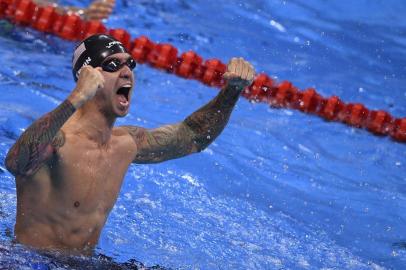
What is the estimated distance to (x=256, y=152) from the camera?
18.2 feet

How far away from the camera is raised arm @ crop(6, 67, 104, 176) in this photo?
2.61 m

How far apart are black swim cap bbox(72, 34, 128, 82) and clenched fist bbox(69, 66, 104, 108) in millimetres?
392

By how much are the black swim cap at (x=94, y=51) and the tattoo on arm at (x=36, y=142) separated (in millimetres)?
447

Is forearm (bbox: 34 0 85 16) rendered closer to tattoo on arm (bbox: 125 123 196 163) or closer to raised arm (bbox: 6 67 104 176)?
tattoo on arm (bbox: 125 123 196 163)

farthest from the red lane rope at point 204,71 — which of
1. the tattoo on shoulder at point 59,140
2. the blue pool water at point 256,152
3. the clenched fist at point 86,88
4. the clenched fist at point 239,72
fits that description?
the clenched fist at point 86,88

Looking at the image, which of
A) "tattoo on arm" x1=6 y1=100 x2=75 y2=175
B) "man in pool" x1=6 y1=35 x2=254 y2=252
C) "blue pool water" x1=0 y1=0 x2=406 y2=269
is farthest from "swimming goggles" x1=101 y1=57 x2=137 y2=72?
"blue pool water" x1=0 y1=0 x2=406 y2=269

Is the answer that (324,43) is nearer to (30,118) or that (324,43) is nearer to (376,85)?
(376,85)

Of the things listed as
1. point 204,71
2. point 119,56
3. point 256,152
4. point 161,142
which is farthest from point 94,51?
point 204,71

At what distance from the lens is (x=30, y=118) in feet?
16.9

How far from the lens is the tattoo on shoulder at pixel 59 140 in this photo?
2846 millimetres

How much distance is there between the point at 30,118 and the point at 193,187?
3.95ft

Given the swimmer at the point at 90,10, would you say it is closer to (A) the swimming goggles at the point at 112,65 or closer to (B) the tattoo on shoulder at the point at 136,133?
(B) the tattoo on shoulder at the point at 136,133

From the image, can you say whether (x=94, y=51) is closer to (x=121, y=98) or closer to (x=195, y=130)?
(x=121, y=98)

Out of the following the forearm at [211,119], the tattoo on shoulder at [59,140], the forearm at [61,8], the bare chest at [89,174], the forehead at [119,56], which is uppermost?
the forearm at [61,8]
